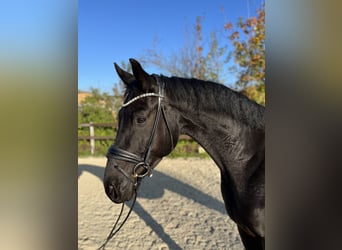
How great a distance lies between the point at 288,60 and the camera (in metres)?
0.43

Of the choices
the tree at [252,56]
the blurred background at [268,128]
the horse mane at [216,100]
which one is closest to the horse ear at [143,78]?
the horse mane at [216,100]

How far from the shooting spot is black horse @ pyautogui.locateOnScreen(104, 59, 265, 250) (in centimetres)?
143

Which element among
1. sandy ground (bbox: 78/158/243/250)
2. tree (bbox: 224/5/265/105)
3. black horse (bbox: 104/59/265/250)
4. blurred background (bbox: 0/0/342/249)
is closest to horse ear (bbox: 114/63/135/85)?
black horse (bbox: 104/59/265/250)

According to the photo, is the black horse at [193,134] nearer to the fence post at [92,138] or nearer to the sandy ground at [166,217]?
the sandy ground at [166,217]

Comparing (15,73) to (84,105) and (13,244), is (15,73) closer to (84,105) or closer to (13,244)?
(13,244)

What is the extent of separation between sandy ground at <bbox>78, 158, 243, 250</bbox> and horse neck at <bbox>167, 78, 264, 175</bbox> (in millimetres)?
2161

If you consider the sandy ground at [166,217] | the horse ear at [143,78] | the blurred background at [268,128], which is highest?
the horse ear at [143,78]

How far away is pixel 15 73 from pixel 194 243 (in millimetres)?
3314

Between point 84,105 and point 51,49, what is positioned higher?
point 84,105

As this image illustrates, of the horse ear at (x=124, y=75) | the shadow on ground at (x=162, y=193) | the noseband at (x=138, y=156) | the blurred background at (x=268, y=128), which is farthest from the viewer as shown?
the shadow on ground at (x=162, y=193)

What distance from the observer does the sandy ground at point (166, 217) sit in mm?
3355

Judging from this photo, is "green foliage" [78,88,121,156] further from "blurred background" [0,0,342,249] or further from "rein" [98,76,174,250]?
"blurred background" [0,0,342,249]

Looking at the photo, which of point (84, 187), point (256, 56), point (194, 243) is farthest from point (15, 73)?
point (256, 56)

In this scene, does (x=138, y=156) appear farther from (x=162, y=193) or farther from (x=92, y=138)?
(x=92, y=138)
